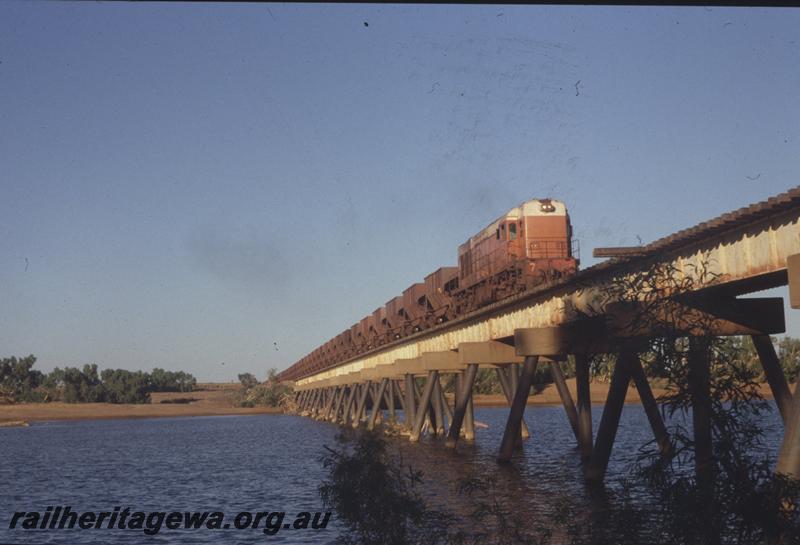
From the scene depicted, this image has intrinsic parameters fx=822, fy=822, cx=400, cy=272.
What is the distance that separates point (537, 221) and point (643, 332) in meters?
25.1

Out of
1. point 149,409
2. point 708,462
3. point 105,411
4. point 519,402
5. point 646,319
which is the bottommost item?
point 708,462

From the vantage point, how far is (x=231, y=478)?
35.8 m

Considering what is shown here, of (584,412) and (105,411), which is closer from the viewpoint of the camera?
(584,412)

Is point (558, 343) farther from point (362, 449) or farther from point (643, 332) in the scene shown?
point (643, 332)

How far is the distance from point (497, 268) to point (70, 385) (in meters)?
124

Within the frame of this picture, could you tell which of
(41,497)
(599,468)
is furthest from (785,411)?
(41,497)

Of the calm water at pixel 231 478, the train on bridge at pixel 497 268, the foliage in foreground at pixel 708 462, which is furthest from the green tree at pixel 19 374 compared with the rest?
the foliage in foreground at pixel 708 462

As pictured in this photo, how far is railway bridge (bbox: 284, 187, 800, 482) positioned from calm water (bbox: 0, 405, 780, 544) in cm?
189

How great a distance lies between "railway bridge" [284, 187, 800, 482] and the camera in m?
11.2

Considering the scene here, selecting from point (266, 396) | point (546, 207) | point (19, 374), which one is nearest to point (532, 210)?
point (546, 207)

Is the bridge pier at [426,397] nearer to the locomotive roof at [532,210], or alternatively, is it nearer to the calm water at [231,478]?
the calm water at [231,478]

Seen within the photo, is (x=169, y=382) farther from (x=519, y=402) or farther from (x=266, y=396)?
(x=519, y=402)

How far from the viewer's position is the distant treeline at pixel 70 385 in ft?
462

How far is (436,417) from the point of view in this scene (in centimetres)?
5059
